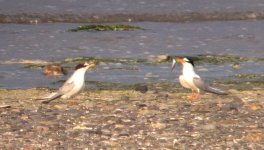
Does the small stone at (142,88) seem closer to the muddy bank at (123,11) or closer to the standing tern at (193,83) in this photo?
the standing tern at (193,83)

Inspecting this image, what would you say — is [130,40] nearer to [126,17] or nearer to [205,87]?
[126,17]

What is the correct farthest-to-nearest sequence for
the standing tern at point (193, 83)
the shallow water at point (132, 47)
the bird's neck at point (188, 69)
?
the shallow water at point (132, 47) < the bird's neck at point (188, 69) < the standing tern at point (193, 83)

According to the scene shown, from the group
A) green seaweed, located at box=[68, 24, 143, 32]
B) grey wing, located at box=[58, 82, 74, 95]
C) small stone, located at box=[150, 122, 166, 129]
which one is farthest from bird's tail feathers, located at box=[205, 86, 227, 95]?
green seaweed, located at box=[68, 24, 143, 32]

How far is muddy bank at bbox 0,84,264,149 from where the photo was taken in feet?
26.0

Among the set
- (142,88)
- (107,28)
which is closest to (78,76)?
(142,88)

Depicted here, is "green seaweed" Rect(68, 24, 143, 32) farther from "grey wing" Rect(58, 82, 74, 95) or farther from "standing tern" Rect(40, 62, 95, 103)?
"grey wing" Rect(58, 82, 74, 95)

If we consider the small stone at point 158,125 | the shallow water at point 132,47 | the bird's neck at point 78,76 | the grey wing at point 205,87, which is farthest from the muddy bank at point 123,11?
the small stone at point 158,125

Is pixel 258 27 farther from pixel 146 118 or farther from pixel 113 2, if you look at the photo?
pixel 146 118

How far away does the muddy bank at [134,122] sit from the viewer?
26.0 ft

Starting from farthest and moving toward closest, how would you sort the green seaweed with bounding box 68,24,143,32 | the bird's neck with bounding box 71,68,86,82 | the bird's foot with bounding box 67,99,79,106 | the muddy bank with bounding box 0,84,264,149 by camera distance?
the green seaweed with bounding box 68,24,143,32 < the bird's neck with bounding box 71,68,86,82 < the bird's foot with bounding box 67,99,79,106 < the muddy bank with bounding box 0,84,264,149

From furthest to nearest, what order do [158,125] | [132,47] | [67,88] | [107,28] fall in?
[107,28], [132,47], [67,88], [158,125]

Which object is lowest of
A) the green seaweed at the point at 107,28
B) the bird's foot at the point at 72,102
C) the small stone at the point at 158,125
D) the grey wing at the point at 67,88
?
the bird's foot at the point at 72,102

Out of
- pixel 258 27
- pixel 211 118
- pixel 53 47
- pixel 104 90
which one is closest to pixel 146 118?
pixel 211 118

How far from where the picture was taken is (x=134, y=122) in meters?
8.72
